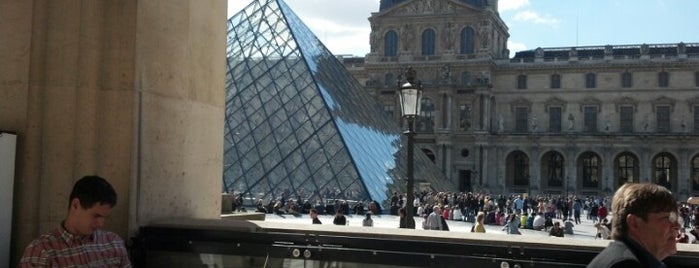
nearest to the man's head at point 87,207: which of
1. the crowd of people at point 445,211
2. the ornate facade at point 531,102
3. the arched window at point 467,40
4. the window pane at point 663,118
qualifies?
the crowd of people at point 445,211

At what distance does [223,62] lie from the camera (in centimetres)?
360

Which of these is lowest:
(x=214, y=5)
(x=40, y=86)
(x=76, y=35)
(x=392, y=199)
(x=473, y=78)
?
(x=392, y=199)

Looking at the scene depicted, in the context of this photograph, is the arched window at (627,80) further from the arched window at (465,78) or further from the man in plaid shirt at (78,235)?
the man in plaid shirt at (78,235)

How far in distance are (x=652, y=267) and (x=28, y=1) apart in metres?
2.50

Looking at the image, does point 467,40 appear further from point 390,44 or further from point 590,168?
point 590,168

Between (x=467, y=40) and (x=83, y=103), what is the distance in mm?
48471

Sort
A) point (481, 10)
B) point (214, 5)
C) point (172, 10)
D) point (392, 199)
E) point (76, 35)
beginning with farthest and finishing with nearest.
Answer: point (481, 10) < point (392, 199) < point (214, 5) < point (172, 10) < point (76, 35)

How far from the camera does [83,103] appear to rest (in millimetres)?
2920

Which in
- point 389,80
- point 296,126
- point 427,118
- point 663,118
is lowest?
point 296,126

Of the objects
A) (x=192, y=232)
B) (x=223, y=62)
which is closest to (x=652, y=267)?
(x=192, y=232)

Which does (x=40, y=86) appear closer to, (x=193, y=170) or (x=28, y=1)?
(x=28, y=1)

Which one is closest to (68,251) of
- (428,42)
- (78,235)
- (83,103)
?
(78,235)

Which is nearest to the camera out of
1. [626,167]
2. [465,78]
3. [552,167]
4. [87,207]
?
[87,207]

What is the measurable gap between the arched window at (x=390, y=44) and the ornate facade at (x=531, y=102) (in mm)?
74
